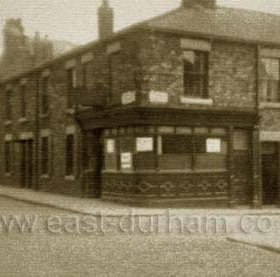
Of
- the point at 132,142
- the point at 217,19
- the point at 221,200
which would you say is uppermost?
A: the point at 217,19

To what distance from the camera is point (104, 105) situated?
2302 cm

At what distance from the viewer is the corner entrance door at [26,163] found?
31.3 m

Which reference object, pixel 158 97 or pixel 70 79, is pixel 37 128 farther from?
pixel 158 97

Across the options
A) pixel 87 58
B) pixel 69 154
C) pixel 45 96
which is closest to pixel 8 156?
pixel 45 96

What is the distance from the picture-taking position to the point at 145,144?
67.7 ft

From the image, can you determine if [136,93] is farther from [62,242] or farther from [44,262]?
[44,262]

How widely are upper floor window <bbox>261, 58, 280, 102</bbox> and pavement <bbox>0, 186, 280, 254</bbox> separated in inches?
163

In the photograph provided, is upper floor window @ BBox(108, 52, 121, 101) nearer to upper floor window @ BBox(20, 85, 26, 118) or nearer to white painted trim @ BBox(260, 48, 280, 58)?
white painted trim @ BBox(260, 48, 280, 58)

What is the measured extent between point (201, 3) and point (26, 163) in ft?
42.9

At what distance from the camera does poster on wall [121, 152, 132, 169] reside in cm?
2114

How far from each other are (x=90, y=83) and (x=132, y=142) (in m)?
4.48

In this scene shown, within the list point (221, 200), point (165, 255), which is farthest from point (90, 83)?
point (165, 255)

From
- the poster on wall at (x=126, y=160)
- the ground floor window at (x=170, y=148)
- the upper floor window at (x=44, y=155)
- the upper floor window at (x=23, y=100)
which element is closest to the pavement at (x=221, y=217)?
the poster on wall at (x=126, y=160)

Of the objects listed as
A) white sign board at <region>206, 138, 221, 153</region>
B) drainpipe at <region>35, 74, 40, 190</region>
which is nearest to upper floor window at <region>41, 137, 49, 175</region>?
drainpipe at <region>35, 74, 40, 190</region>
